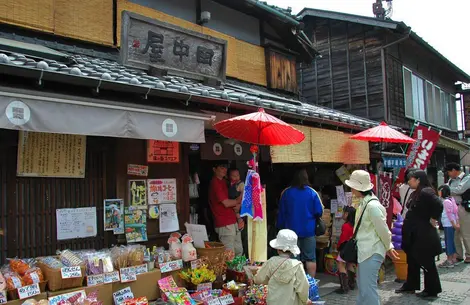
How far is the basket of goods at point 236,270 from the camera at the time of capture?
A: 21.7ft

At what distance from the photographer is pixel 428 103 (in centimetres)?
2008

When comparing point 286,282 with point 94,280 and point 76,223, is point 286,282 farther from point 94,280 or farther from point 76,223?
point 76,223

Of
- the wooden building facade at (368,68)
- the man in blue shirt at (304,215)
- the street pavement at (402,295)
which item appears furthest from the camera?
the wooden building facade at (368,68)

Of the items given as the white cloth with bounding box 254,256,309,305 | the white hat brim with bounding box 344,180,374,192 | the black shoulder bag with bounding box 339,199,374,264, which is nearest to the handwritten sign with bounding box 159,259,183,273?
the white cloth with bounding box 254,256,309,305

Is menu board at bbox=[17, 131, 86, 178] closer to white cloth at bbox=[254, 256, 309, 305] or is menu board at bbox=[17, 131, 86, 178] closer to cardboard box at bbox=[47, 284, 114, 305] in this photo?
cardboard box at bbox=[47, 284, 114, 305]

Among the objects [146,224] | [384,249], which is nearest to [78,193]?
[146,224]

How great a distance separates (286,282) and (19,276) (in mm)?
3261

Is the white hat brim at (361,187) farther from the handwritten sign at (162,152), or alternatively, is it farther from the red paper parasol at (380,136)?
the red paper parasol at (380,136)

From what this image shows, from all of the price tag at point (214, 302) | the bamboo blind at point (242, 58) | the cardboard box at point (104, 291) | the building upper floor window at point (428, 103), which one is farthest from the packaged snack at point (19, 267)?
the building upper floor window at point (428, 103)

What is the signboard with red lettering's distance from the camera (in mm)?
11066

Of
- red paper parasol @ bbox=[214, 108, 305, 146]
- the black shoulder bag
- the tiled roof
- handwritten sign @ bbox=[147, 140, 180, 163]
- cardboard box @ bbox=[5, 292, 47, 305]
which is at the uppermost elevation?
the tiled roof

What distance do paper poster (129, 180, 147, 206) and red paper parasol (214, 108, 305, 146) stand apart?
1.58 meters

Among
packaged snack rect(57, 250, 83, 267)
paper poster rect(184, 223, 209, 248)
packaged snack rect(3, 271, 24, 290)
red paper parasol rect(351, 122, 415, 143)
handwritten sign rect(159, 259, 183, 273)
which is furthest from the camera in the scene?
red paper parasol rect(351, 122, 415, 143)

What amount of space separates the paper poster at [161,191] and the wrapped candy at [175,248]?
2.63 ft
